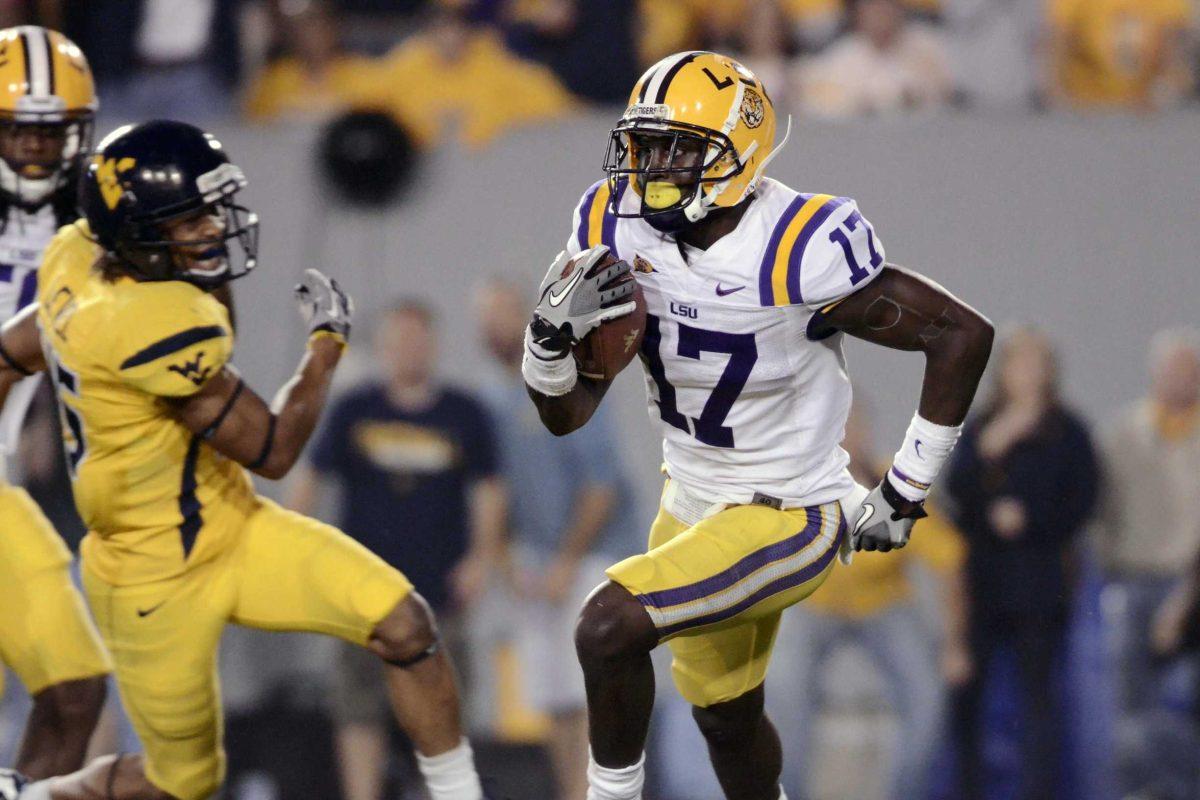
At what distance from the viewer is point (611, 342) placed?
10.3 ft

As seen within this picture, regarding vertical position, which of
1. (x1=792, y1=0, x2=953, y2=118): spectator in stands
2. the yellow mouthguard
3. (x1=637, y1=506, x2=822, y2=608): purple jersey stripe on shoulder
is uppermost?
the yellow mouthguard

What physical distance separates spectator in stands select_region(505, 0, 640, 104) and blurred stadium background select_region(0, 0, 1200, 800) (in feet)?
0.04

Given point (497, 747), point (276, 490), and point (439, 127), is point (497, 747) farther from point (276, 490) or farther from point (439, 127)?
point (439, 127)

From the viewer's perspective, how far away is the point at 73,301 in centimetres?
327

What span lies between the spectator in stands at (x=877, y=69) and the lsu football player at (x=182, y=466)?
121 inches

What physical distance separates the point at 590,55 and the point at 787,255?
3.24 metres

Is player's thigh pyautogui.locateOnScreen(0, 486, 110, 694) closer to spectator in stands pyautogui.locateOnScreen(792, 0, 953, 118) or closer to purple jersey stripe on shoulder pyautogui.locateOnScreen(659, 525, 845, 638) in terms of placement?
purple jersey stripe on shoulder pyautogui.locateOnScreen(659, 525, 845, 638)

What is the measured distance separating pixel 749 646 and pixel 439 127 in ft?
11.0

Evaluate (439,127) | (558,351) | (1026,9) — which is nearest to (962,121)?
(1026,9)

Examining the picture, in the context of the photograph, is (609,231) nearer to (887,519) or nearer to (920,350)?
(920,350)

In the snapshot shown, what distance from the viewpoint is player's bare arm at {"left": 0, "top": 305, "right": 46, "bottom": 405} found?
349cm

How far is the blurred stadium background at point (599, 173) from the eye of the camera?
19.7ft

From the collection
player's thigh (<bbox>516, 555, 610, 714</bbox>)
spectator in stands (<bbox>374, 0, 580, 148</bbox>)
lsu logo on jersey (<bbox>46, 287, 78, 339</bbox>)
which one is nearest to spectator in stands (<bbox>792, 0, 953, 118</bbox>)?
spectator in stands (<bbox>374, 0, 580, 148</bbox>)

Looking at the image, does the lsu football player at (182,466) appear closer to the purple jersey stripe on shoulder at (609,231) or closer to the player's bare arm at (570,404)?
the player's bare arm at (570,404)
